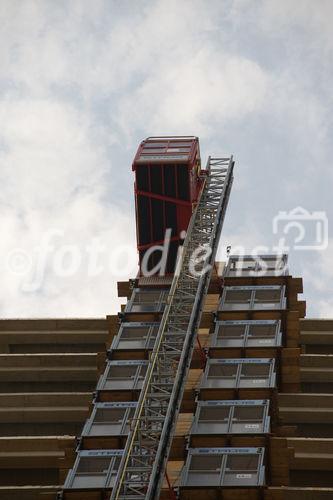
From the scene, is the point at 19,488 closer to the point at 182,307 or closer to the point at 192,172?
the point at 182,307

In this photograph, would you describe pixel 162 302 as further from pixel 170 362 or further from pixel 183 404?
pixel 183 404

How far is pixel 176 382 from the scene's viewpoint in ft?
174

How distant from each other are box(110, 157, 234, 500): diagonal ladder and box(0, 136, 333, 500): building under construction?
78 millimetres

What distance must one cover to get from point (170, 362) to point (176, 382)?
231 cm

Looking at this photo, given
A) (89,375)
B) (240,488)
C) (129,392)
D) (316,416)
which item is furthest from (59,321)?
(240,488)

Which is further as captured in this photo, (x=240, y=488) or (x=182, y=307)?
(x=182, y=307)

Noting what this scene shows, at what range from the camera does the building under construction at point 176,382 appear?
1909 inches

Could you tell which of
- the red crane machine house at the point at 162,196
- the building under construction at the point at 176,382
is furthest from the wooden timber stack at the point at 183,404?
the red crane machine house at the point at 162,196

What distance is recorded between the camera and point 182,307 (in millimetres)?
62250

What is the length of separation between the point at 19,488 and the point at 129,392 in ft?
22.7

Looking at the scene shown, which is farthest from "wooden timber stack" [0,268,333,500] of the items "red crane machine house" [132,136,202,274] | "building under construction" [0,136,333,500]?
"red crane machine house" [132,136,202,274]

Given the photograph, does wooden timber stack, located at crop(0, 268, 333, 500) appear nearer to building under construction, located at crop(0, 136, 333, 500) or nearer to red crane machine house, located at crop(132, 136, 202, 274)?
building under construction, located at crop(0, 136, 333, 500)

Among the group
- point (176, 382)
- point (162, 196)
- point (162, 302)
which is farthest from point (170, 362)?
point (162, 196)

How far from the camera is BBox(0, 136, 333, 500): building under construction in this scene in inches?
1909
